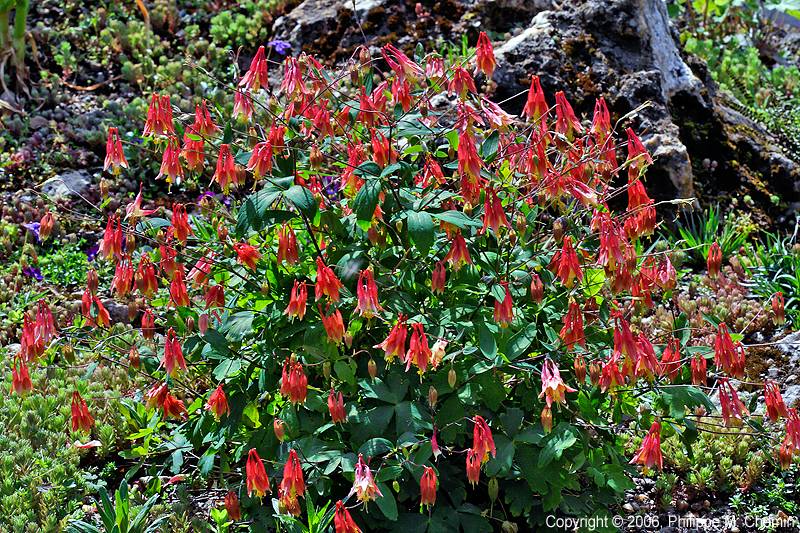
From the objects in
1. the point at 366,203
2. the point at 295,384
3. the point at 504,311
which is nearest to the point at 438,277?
the point at 504,311

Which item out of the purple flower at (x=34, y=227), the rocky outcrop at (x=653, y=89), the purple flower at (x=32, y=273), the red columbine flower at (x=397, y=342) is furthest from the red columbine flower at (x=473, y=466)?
the purple flower at (x=32, y=273)

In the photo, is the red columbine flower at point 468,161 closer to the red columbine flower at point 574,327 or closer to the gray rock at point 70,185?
the red columbine flower at point 574,327

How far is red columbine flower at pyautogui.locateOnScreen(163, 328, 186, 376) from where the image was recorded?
2844mm

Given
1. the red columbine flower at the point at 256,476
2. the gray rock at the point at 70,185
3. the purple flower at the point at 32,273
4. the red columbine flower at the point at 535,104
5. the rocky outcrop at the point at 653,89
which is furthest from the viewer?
the gray rock at the point at 70,185

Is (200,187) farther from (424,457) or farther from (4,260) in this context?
(424,457)

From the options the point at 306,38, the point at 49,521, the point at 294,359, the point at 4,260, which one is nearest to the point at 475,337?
the point at 294,359

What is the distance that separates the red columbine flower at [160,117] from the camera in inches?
122

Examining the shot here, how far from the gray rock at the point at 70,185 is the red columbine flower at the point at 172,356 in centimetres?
352

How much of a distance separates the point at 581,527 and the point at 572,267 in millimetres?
1060

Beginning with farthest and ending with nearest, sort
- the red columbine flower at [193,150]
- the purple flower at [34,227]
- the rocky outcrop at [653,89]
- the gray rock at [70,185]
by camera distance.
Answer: the gray rock at [70,185] < the rocky outcrop at [653,89] < the purple flower at [34,227] < the red columbine flower at [193,150]

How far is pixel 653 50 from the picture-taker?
6.18m

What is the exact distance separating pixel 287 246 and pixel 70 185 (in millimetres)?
3685

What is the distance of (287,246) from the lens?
115 inches

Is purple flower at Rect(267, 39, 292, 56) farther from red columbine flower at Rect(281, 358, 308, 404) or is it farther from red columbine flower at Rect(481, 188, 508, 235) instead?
red columbine flower at Rect(281, 358, 308, 404)
